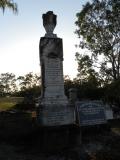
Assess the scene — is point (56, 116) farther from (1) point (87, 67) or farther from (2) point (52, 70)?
(1) point (87, 67)

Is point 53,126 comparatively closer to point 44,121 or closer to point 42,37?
point 44,121

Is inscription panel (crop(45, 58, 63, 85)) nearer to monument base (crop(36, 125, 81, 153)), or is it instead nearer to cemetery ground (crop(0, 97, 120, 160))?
cemetery ground (crop(0, 97, 120, 160))

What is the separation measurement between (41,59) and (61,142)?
3634 millimetres

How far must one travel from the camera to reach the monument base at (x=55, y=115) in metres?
13.5

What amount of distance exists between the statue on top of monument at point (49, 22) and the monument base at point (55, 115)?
124 inches

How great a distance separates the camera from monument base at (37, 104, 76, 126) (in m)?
13.5

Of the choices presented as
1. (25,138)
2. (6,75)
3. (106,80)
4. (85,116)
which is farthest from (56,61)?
(6,75)

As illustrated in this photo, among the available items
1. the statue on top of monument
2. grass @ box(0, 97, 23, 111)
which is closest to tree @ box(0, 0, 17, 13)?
the statue on top of monument

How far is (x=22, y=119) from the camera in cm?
1416

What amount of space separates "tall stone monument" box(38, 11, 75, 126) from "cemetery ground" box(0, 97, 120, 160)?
78 cm

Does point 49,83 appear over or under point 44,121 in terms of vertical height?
over

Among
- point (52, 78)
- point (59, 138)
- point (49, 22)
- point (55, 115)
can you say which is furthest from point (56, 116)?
point (49, 22)

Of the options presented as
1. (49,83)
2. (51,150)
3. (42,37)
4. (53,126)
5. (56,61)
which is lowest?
(51,150)

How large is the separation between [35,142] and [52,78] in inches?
112
